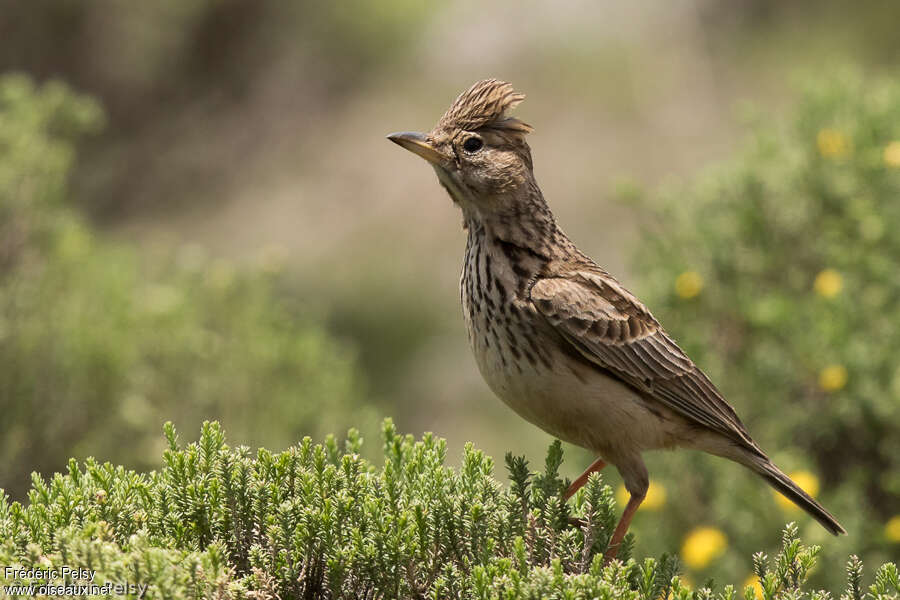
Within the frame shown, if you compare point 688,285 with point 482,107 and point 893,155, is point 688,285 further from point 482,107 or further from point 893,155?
point 482,107

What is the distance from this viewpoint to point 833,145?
5.85 meters

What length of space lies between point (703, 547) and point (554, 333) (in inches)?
74.2

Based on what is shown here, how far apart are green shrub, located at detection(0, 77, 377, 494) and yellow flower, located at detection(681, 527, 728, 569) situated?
1.66 m

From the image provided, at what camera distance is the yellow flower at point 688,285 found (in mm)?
5762

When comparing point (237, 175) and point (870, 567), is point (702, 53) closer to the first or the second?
point (237, 175)

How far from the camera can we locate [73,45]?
13.9 metres

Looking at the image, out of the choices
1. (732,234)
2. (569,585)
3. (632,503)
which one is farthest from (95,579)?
(732,234)

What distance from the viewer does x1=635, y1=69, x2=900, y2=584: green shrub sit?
16.8 ft

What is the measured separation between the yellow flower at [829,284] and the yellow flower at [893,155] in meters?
0.60

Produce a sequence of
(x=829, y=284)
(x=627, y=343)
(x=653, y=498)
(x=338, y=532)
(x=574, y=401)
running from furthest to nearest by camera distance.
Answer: (x=829, y=284), (x=653, y=498), (x=627, y=343), (x=574, y=401), (x=338, y=532)

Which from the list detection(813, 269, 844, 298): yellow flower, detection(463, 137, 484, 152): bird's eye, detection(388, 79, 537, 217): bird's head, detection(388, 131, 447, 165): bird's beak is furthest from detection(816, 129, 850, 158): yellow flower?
detection(388, 131, 447, 165): bird's beak

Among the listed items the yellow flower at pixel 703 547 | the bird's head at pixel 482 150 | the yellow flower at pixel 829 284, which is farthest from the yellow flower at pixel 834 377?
the bird's head at pixel 482 150

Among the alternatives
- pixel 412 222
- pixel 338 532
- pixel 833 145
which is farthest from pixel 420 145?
pixel 412 222

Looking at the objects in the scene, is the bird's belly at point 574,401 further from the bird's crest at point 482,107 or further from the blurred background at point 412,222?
the blurred background at point 412,222
